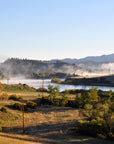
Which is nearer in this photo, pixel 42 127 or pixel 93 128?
pixel 93 128

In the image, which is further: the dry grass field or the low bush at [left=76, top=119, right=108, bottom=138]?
the low bush at [left=76, top=119, right=108, bottom=138]

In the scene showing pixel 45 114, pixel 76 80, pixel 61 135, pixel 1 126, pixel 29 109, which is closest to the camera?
pixel 61 135

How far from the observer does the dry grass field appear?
1158 inches

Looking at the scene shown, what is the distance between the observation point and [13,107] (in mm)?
50281

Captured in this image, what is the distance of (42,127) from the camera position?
37125mm

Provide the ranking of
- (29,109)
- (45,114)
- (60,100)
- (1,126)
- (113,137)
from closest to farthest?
(113,137)
(1,126)
(45,114)
(29,109)
(60,100)

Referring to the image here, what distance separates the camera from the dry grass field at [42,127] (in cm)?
2942

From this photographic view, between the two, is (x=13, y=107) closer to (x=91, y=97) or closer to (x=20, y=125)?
(x=20, y=125)

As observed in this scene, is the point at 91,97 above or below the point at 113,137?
above

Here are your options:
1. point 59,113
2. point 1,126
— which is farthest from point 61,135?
point 59,113

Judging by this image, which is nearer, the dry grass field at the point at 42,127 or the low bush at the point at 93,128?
the dry grass field at the point at 42,127

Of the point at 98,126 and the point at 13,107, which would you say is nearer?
the point at 98,126

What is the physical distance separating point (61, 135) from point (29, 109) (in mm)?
19158

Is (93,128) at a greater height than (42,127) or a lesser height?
greater
